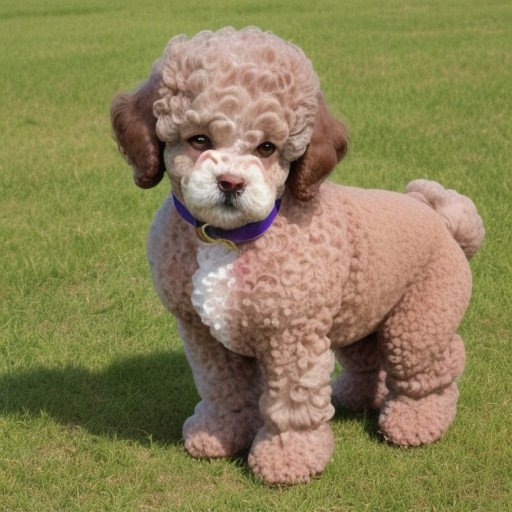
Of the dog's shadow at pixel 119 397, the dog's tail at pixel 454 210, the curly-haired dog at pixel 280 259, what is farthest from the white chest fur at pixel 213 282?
the dog's tail at pixel 454 210

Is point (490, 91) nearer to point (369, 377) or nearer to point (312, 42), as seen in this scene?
point (312, 42)

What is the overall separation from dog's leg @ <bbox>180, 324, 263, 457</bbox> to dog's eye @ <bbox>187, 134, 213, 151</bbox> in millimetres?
730

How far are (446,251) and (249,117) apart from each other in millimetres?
1042

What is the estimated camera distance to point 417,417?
336 centimetres

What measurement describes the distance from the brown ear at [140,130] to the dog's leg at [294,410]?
0.64 metres

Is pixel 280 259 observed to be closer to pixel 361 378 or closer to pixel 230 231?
pixel 230 231

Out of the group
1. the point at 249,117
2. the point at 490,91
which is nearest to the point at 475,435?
the point at 249,117

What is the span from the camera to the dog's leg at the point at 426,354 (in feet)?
10.7

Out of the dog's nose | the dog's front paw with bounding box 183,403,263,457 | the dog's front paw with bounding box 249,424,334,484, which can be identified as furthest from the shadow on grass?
the dog's nose

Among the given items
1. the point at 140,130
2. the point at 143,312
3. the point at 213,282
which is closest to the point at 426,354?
the point at 213,282

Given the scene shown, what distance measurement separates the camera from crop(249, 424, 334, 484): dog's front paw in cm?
307

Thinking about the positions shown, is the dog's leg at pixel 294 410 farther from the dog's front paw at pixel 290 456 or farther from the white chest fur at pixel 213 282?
the white chest fur at pixel 213 282

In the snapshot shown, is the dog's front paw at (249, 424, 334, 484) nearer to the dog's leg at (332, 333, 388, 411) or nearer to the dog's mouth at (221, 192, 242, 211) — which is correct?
the dog's leg at (332, 333, 388, 411)

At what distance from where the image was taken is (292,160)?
2.76m
